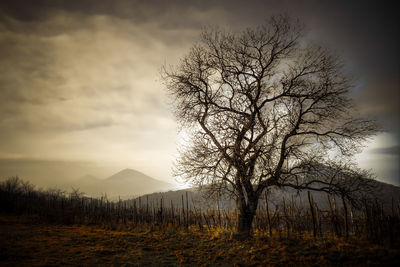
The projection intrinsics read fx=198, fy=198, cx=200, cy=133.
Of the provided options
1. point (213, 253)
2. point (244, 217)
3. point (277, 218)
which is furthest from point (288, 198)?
point (213, 253)

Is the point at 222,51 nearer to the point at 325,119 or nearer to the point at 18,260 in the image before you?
the point at 325,119

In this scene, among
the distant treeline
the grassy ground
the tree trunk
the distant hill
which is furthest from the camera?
the distant hill

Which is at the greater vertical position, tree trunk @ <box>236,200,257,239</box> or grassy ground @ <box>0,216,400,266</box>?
tree trunk @ <box>236,200,257,239</box>

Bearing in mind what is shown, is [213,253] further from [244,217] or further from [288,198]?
[288,198]

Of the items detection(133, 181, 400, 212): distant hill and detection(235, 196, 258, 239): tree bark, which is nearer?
detection(235, 196, 258, 239): tree bark

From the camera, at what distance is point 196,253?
8914mm

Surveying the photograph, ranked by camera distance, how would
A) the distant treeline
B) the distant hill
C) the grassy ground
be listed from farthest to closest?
the distant hill, the distant treeline, the grassy ground

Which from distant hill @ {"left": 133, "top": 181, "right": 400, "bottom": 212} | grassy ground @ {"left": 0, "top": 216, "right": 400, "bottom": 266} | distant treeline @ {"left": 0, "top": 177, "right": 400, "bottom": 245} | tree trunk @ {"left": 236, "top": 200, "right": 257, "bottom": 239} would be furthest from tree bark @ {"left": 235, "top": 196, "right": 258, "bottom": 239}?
distant treeline @ {"left": 0, "top": 177, "right": 400, "bottom": 245}

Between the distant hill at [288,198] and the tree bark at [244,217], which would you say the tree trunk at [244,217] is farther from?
the distant hill at [288,198]

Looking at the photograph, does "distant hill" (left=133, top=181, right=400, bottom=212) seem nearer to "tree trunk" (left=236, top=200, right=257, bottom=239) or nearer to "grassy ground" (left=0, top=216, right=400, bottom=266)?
"tree trunk" (left=236, top=200, right=257, bottom=239)

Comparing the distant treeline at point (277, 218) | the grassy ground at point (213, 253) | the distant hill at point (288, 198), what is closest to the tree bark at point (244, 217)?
the grassy ground at point (213, 253)

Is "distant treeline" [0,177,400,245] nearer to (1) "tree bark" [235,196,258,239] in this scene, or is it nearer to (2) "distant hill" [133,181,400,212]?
(2) "distant hill" [133,181,400,212]

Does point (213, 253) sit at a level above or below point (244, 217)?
below

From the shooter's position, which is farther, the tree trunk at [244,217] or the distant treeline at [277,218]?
the tree trunk at [244,217]
